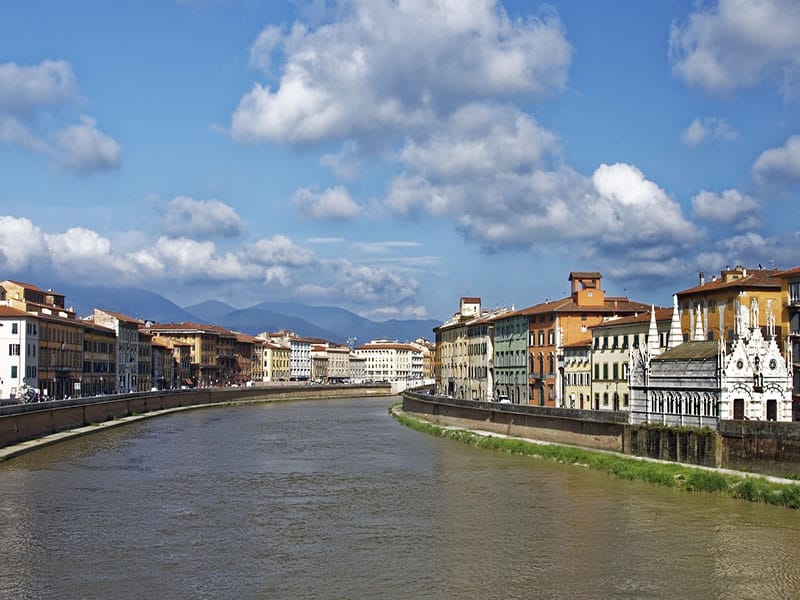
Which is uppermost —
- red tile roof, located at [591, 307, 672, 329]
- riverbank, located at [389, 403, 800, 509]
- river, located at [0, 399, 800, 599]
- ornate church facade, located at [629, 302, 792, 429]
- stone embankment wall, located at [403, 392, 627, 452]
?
red tile roof, located at [591, 307, 672, 329]

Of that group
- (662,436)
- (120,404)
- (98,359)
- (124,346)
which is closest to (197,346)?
(124,346)

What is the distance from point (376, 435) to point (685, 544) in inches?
1897

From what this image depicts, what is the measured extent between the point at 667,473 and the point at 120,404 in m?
65.0

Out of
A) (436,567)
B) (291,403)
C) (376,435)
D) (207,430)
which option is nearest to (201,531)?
(436,567)

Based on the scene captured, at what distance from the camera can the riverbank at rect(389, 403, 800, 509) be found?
135 ft

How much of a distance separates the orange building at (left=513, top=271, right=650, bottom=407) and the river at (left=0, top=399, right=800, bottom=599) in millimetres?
27118

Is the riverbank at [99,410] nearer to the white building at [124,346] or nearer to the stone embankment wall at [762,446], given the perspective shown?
the white building at [124,346]

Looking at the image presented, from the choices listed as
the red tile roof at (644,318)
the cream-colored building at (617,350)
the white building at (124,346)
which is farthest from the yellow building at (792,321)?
the white building at (124,346)

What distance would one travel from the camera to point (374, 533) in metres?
36.8

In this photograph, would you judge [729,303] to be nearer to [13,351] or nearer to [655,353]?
[655,353]

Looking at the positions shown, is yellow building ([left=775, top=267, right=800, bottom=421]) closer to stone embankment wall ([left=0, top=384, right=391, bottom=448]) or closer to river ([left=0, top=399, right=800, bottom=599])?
river ([left=0, top=399, right=800, bottom=599])

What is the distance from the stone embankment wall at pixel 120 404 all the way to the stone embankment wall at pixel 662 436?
3061 centimetres

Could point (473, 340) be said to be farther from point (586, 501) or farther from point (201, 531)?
point (201, 531)

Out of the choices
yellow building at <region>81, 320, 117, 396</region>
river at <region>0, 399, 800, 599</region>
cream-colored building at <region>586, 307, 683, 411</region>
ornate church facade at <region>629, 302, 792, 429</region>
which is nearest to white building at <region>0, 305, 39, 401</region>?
yellow building at <region>81, 320, 117, 396</region>
